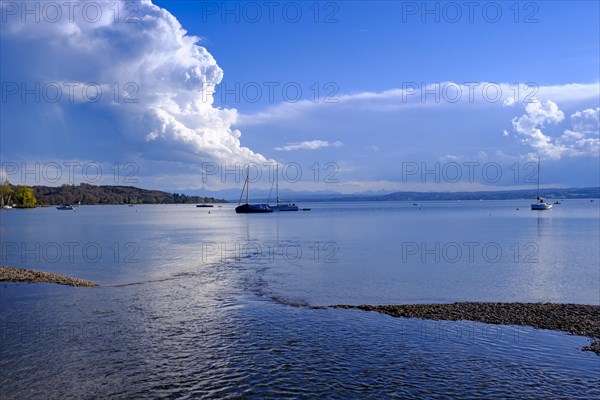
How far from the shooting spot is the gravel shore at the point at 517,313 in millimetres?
19605

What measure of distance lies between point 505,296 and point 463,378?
14178mm

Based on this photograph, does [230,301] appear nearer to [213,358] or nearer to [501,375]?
[213,358]

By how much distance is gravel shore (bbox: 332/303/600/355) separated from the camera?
64.3 feet

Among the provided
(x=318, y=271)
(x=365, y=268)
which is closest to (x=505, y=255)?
(x=365, y=268)

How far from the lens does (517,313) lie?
71.2 ft
